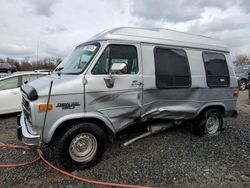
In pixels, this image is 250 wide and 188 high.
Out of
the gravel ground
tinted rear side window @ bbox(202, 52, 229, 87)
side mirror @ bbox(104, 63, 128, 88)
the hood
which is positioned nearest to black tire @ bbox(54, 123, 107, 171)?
the gravel ground

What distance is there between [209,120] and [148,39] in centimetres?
274

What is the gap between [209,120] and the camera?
5496 mm

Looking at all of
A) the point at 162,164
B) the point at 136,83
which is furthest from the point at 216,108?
the point at 136,83

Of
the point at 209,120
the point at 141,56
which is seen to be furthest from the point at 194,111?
the point at 141,56

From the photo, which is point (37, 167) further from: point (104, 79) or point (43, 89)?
point (104, 79)

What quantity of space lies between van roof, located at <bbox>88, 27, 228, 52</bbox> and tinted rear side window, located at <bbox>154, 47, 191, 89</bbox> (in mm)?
206

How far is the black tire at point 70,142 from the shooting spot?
3555 mm

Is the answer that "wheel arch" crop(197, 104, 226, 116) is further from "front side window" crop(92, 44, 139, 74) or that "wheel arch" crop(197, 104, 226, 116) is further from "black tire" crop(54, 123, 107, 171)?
"black tire" crop(54, 123, 107, 171)

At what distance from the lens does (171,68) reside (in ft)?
15.2

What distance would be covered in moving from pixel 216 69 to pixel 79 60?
11.1 feet

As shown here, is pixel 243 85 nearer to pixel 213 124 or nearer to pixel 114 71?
pixel 213 124

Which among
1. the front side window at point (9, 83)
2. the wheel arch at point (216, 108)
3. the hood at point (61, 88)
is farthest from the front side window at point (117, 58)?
the front side window at point (9, 83)

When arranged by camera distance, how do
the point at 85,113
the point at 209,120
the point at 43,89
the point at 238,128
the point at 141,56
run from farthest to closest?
the point at 238,128 → the point at 209,120 → the point at 141,56 → the point at 85,113 → the point at 43,89

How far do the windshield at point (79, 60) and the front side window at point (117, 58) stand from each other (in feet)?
0.63
